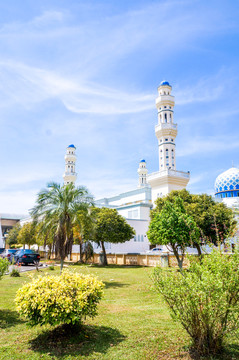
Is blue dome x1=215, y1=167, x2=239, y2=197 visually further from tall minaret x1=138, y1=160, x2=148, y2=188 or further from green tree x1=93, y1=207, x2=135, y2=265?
green tree x1=93, y1=207, x2=135, y2=265

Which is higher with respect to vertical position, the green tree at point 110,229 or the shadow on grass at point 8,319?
the green tree at point 110,229

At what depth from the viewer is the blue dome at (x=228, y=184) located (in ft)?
165

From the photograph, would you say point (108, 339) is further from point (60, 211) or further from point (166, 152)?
point (166, 152)

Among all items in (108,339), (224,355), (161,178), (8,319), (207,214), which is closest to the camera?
(224,355)

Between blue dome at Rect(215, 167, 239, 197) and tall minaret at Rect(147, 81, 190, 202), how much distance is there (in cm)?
1434

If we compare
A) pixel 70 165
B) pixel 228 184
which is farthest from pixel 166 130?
pixel 70 165

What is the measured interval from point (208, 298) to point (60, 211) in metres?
11.6

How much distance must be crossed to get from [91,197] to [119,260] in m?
12.9

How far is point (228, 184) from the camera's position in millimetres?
51250

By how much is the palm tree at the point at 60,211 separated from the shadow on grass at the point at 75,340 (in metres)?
9.03

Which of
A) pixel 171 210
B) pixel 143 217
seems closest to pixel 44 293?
pixel 171 210

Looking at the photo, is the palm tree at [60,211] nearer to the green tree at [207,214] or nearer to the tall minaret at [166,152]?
the green tree at [207,214]

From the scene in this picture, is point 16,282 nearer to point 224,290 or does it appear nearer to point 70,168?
point 224,290

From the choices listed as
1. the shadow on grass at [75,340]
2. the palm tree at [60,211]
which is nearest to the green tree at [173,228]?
the palm tree at [60,211]
